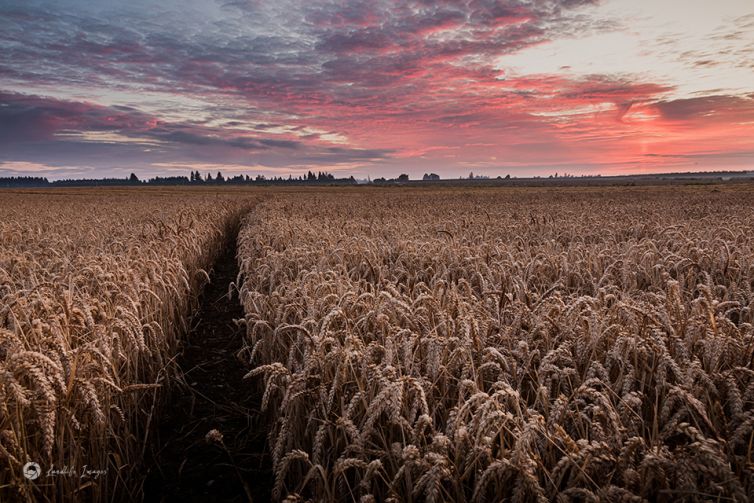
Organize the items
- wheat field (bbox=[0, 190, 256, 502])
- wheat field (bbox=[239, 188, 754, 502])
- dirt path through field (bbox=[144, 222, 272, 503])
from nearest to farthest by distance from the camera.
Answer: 1. wheat field (bbox=[239, 188, 754, 502])
2. wheat field (bbox=[0, 190, 256, 502])
3. dirt path through field (bbox=[144, 222, 272, 503])

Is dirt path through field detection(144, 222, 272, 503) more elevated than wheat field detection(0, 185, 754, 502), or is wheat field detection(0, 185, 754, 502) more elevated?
wheat field detection(0, 185, 754, 502)

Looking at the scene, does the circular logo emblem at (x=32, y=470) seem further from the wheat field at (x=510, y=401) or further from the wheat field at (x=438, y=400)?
the wheat field at (x=510, y=401)

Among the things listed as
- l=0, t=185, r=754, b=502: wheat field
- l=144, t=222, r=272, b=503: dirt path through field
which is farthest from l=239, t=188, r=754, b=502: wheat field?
l=144, t=222, r=272, b=503: dirt path through field

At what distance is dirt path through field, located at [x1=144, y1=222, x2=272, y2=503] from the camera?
139 inches

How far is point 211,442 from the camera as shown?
3.65m

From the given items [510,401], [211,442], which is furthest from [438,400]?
[211,442]

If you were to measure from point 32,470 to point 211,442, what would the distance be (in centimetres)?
125

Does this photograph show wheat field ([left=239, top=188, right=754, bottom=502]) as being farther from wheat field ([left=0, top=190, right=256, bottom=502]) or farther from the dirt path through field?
wheat field ([left=0, top=190, right=256, bottom=502])

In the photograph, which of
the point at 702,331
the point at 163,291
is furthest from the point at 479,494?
the point at 163,291

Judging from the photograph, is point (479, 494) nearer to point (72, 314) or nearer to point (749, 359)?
point (749, 359)

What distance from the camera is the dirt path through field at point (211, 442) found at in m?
3.54

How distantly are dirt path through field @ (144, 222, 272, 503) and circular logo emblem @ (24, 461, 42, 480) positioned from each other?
0.95m

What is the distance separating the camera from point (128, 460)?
350 cm

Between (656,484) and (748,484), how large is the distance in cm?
36
